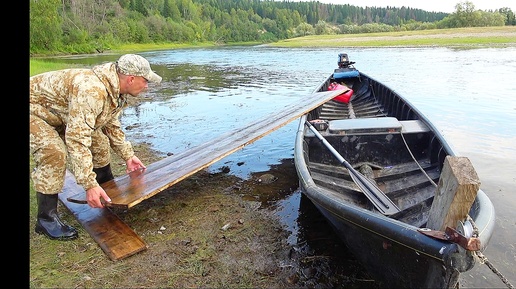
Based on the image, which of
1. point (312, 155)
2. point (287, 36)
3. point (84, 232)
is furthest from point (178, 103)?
point (287, 36)

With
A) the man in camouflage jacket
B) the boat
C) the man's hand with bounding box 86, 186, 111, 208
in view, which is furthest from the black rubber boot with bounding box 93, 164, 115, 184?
the boat

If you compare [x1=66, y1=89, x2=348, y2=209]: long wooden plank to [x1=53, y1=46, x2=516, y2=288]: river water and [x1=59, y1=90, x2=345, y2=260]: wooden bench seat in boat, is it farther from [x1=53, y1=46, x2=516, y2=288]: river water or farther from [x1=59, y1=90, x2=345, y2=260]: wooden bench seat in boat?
[x1=53, y1=46, x2=516, y2=288]: river water

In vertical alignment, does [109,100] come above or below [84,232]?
above

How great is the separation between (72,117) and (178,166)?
6.27ft

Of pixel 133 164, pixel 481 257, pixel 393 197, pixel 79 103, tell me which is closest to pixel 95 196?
pixel 79 103

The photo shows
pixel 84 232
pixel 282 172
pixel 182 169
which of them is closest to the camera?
pixel 84 232

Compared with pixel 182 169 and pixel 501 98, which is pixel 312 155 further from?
pixel 501 98

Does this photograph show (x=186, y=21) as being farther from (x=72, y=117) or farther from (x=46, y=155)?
(x=72, y=117)

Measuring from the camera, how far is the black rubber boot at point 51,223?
4066 millimetres

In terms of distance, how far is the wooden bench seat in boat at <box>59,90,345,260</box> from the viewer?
159 inches

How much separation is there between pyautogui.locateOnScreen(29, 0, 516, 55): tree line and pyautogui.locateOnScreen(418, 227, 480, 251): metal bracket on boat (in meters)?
49.1

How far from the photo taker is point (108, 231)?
425 cm
